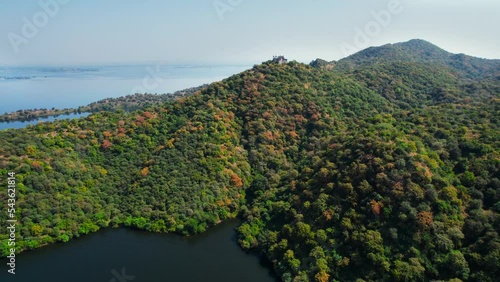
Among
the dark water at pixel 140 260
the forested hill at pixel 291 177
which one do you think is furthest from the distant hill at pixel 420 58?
the dark water at pixel 140 260

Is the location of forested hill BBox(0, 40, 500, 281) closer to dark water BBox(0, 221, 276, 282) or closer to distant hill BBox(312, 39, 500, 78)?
dark water BBox(0, 221, 276, 282)

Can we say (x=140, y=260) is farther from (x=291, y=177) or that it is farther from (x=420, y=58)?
(x=420, y=58)

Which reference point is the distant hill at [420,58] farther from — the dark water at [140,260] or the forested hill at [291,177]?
the dark water at [140,260]

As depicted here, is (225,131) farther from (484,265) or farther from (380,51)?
(380,51)

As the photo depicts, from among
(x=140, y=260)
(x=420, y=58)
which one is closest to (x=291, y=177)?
(x=140, y=260)

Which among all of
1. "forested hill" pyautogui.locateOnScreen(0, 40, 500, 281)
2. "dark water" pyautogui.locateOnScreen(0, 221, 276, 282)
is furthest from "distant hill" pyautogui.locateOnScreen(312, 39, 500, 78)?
"dark water" pyautogui.locateOnScreen(0, 221, 276, 282)

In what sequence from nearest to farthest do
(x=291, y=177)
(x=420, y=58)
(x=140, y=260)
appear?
(x=140, y=260) < (x=291, y=177) < (x=420, y=58)

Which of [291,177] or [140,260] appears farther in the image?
[291,177]
